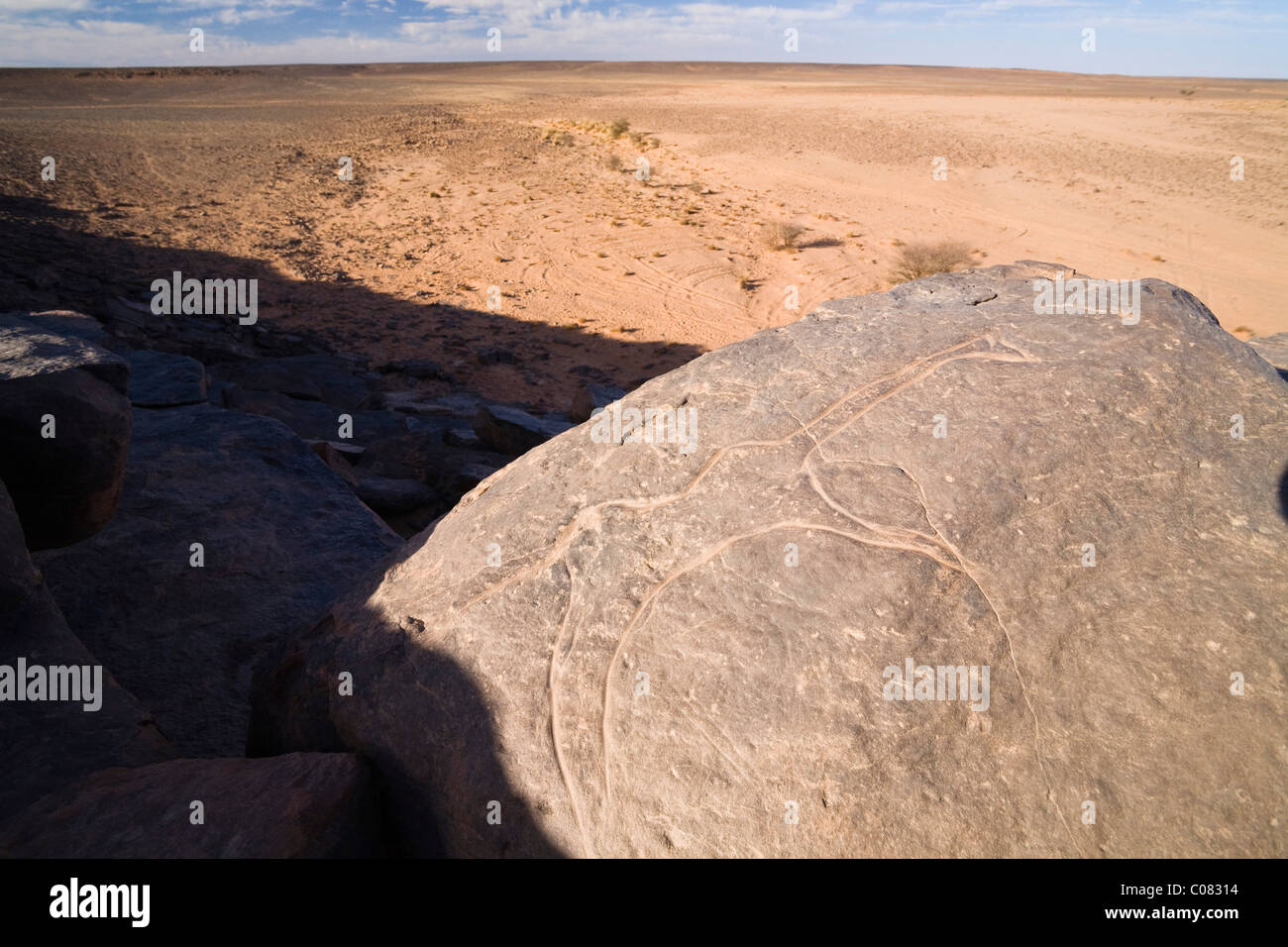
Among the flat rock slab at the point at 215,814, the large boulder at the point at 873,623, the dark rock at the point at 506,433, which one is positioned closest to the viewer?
the large boulder at the point at 873,623

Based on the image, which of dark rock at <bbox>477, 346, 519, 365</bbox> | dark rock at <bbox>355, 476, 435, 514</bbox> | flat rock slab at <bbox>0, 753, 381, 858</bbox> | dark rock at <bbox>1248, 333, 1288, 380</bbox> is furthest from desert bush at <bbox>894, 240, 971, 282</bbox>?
flat rock slab at <bbox>0, 753, 381, 858</bbox>

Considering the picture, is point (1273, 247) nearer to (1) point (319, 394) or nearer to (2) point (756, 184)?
(2) point (756, 184)

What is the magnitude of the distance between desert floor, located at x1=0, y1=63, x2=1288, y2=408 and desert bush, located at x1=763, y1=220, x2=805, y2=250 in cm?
24

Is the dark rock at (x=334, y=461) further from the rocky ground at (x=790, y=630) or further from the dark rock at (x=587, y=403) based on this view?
the dark rock at (x=587, y=403)

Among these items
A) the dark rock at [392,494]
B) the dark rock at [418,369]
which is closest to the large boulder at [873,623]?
the dark rock at [392,494]

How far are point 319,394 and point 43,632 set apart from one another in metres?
4.40

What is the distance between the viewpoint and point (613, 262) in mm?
11406

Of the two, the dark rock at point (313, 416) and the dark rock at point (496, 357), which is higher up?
the dark rock at point (496, 357)

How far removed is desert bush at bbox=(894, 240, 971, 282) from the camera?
10.4 m

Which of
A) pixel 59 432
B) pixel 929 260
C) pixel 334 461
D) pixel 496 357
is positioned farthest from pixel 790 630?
→ pixel 929 260

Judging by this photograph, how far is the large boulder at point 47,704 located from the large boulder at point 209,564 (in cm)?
38

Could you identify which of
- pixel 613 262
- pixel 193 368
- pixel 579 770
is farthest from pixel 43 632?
pixel 613 262

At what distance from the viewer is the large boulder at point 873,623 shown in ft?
5.73

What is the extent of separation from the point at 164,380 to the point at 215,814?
12.7 feet
